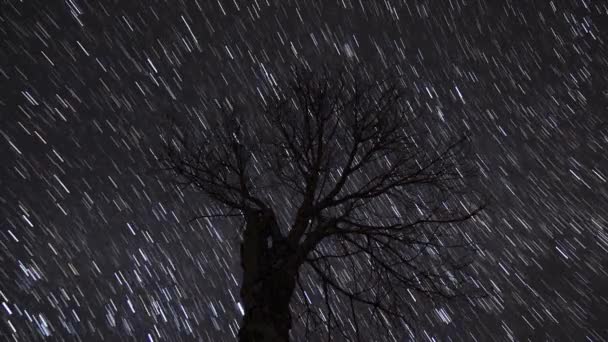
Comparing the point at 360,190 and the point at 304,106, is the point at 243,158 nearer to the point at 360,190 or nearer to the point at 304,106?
the point at 304,106

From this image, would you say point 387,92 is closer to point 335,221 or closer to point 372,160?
point 372,160

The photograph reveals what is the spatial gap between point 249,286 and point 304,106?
9.55 ft

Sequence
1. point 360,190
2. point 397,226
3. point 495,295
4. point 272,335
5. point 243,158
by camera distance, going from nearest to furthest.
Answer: point 272,335, point 495,295, point 397,226, point 360,190, point 243,158

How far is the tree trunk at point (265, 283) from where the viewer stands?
14.0 ft

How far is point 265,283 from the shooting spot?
4668 millimetres

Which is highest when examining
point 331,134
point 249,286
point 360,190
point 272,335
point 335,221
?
point 331,134

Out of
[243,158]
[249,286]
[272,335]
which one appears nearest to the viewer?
[272,335]

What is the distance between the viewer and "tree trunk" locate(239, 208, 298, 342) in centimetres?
428

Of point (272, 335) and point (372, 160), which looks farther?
point (372, 160)

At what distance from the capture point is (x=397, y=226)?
5488 millimetres

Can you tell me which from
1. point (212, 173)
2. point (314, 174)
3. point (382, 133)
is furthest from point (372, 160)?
point (212, 173)

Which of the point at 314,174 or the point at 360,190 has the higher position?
the point at 314,174

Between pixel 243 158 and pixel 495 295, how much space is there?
11.0 ft

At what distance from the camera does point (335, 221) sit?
538 centimetres
